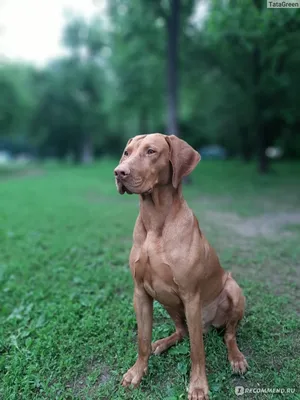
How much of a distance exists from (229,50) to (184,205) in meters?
13.6

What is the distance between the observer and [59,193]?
12805mm

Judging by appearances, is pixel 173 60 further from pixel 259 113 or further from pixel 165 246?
pixel 165 246

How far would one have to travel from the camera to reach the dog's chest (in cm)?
236

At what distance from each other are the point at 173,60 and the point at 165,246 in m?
12.3

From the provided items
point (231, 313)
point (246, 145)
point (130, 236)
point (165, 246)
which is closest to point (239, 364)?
point (231, 313)

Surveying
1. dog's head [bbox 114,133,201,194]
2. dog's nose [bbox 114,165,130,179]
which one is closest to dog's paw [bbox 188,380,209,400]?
dog's head [bbox 114,133,201,194]

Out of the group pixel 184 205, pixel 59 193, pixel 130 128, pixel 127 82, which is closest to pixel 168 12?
pixel 127 82

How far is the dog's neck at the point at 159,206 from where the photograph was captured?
8.05ft

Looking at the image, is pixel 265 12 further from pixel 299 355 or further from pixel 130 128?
pixel 130 128

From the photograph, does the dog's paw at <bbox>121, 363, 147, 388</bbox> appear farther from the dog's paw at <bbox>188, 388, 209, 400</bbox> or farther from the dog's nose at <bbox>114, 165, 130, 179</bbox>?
the dog's nose at <bbox>114, 165, 130, 179</bbox>

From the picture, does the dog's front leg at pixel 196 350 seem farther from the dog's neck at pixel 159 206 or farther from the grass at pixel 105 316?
the dog's neck at pixel 159 206

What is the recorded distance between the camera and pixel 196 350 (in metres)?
2.44

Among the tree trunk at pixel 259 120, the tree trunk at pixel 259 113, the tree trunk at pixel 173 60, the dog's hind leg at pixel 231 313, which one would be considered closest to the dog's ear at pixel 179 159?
the dog's hind leg at pixel 231 313

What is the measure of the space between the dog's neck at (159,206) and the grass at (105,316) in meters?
1.17
